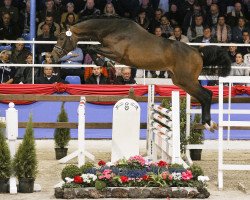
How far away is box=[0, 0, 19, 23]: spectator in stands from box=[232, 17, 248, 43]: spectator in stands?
4.63 metres

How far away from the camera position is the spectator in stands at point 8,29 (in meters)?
19.3

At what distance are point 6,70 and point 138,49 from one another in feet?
19.5

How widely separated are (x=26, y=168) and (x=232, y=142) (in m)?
7.16

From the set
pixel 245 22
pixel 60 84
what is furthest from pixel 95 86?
pixel 245 22

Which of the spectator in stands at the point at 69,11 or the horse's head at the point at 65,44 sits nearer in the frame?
the horse's head at the point at 65,44

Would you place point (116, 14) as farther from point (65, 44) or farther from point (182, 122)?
point (65, 44)

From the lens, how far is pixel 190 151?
1598 cm

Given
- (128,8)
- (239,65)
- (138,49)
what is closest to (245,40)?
(239,65)

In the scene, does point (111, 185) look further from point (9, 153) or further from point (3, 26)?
point (3, 26)

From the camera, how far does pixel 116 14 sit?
18.9m

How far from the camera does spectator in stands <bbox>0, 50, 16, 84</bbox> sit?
701 inches

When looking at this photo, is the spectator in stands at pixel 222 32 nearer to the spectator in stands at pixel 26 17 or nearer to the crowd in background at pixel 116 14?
the crowd in background at pixel 116 14

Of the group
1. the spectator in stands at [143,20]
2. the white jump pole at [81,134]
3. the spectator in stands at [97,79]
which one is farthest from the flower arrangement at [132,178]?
the spectator in stands at [143,20]

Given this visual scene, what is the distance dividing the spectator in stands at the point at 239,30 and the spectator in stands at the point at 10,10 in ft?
15.2
